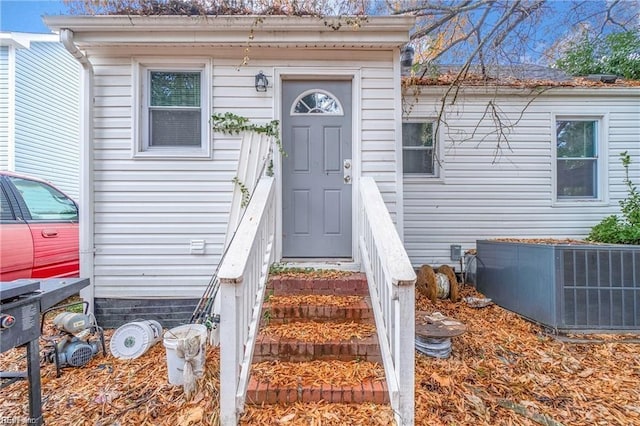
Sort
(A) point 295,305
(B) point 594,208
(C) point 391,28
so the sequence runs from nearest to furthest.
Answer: (A) point 295,305
(C) point 391,28
(B) point 594,208

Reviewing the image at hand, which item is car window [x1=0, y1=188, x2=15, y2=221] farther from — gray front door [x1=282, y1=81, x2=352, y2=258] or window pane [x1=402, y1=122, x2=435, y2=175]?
window pane [x1=402, y1=122, x2=435, y2=175]

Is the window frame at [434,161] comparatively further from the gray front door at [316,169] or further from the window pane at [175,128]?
the window pane at [175,128]

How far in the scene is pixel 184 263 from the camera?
372 cm

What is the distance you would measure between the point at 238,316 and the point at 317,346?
0.78 metres

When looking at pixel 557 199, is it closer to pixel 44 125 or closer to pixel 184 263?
pixel 184 263

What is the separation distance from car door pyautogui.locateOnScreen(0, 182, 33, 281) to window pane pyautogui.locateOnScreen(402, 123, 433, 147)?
5.44m

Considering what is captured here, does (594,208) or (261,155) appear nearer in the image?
(261,155)

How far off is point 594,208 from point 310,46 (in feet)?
17.6

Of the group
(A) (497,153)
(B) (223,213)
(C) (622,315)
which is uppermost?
(A) (497,153)

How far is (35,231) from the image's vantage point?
12.2ft

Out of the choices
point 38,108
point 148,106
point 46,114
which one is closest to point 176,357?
point 148,106

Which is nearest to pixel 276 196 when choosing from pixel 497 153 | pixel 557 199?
pixel 497 153

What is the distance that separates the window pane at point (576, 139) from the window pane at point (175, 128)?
5883 millimetres

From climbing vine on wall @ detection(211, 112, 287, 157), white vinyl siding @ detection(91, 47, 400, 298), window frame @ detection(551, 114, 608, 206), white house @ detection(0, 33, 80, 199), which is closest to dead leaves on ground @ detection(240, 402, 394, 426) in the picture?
white vinyl siding @ detection(91, 47, 400, 298)
